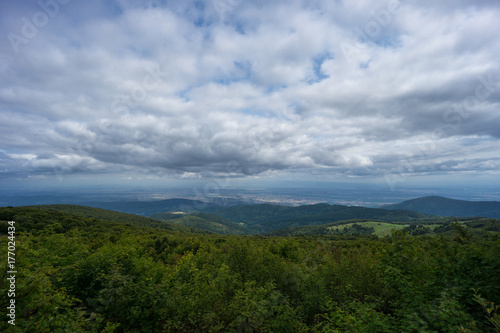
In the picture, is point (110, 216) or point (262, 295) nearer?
point (262, 295)

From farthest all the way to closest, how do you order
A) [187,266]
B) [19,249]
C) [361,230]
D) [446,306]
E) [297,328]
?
[361,230]
[187,266]
[297,328]
[19,249]
[446,306]

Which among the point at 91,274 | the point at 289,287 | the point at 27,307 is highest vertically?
the point at 27,307

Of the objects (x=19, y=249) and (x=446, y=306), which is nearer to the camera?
(x=446, y=306)

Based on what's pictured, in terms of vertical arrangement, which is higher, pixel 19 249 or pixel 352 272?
pixel 19 249

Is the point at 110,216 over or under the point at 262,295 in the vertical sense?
under

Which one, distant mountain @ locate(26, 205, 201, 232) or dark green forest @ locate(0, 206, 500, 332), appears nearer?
dark green forest @ locate(0, 206, 500, 332)

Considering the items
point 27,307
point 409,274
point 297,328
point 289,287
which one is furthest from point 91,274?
point 409,274

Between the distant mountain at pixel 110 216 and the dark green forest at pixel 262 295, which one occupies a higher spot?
→ the dark green forest at pixel 262 295

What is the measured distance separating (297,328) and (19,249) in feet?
37.0

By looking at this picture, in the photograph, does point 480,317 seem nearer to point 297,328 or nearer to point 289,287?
point 297,328

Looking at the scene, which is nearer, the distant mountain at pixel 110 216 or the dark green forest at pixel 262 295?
the dark green forest at pixel 262 295

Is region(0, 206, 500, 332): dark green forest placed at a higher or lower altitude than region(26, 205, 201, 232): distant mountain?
higher

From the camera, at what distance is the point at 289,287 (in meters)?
13.9

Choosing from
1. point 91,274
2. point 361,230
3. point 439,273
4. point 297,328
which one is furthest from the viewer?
point 361,230
